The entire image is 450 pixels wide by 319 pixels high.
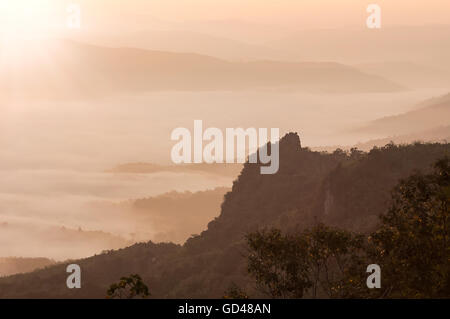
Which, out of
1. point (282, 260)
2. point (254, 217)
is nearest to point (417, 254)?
point (282, 260)

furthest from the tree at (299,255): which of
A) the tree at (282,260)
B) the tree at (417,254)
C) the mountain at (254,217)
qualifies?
the mountain at (254,217)

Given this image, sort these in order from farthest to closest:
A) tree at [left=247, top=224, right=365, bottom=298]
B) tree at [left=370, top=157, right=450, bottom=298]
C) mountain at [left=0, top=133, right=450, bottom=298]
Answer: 1. mountain at [left=0, top=133, right=450, bottom=298]
2. tree at [left=247, top=224, right=365, bottom=298]
3. tree at [left=370, top=157, right=450, bottom=298]

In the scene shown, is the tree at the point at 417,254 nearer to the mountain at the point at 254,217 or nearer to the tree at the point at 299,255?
the tree at the point at 299,255

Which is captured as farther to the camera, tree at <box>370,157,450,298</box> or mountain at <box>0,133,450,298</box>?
mountain at <box>0,133,450,298</box>

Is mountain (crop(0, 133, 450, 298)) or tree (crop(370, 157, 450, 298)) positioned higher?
mountain (crop(0, 133, 450, 298))

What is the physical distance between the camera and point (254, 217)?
331 feet

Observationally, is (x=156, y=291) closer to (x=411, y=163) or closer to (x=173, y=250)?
(x=173, y=250)

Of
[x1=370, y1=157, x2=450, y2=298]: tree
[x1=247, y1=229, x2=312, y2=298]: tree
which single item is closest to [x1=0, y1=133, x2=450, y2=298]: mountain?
[x1=247, y1=229, x2=312, y2=298]: tree

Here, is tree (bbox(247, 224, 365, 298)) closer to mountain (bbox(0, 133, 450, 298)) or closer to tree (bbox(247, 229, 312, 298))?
tree (bbox(247, 229, 312, 298))

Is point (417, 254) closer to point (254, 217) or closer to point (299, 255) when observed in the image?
point (299, 255)

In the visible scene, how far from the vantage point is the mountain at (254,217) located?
272 feet

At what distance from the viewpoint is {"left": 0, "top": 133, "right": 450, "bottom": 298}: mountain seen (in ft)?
272
